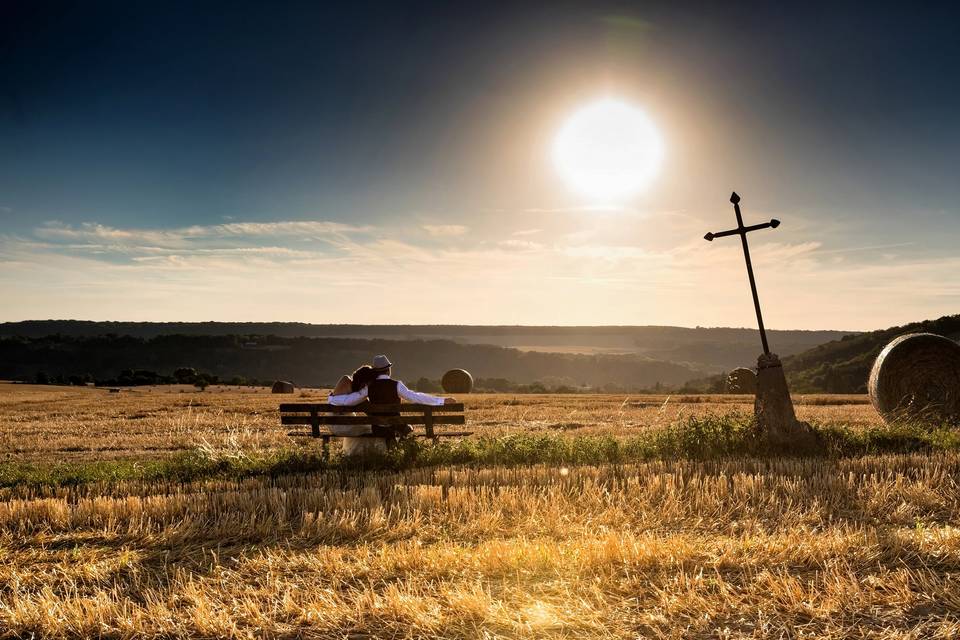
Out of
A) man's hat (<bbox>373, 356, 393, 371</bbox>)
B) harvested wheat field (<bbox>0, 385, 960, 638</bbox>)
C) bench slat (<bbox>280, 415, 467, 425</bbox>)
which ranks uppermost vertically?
man's hat (<bbox>373, 356, 393, 371</bbox>)

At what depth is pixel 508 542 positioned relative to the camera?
6.02 m

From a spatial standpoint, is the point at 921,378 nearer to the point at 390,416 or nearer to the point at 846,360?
the point at 390,416

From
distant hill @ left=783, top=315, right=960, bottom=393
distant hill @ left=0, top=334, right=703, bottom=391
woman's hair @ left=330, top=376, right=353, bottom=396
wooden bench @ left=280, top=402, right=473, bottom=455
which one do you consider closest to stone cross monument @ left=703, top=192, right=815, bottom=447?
wooden bench @ left=280, top=402, right=473, bottom=455

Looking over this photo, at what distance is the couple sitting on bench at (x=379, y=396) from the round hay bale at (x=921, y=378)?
37.5ft

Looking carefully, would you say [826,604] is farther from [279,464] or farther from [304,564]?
[279,464]

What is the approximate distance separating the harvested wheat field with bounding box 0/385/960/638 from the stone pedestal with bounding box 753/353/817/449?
0.36 metres

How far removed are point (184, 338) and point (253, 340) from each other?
8.08 metres

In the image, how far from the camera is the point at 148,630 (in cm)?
432

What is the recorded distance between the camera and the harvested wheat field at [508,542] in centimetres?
436

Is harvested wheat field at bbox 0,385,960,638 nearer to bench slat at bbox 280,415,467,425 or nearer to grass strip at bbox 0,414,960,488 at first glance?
grass strip at bbox 0,414,960,488

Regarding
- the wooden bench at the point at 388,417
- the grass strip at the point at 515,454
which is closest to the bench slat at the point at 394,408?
the wooden bench at the point at 388,417

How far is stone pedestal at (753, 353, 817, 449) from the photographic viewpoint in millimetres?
10328

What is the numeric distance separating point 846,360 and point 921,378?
1334 inches

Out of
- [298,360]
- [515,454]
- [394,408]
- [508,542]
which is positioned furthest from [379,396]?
[298,360]
